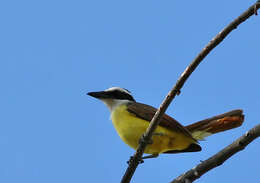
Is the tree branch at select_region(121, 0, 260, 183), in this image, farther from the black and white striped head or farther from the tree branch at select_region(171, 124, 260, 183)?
the black and white striped head

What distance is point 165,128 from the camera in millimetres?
5938

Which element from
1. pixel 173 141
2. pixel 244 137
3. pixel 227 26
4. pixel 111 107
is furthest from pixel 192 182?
pixel 111 107

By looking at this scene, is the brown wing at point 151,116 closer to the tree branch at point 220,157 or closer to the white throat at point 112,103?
the white throat at point 112,103

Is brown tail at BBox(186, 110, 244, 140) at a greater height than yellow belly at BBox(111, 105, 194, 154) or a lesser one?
greater

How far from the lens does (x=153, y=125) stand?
463 cm

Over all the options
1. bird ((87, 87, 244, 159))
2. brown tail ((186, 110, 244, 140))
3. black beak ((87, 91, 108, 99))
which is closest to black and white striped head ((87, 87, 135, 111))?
black beak ((87, 91, 108, 99))

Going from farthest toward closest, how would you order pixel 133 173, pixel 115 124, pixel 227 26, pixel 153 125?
1. pixel 115 124
2. pixel 133 173
3. pixel 153 125
4. pixel 227 26

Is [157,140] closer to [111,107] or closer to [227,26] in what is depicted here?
[111,107]

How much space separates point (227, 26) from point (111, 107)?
3403 millimetres

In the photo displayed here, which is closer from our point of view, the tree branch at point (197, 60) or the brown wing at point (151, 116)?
the tree branch at point (197, 60)

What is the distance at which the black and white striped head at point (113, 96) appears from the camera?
6989 mm

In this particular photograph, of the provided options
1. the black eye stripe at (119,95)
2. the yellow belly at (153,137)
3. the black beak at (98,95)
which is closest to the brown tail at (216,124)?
the yellow belly at (153,137)

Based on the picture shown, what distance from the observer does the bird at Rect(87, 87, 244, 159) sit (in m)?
5.89

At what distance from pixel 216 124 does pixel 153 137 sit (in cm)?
88
